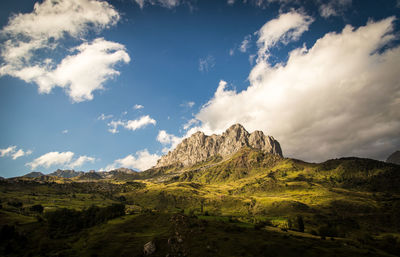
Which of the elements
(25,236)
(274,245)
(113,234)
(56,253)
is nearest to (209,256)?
(274,245)

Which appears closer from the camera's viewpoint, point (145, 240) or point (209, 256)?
point (209, 256)

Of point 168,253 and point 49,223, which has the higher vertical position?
point 49,223

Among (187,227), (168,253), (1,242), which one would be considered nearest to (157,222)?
(187,227)

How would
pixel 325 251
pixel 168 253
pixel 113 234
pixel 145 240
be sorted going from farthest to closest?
1. pixel 113 234
2. pixel 145 240
3. pixel 168 253
4. pixel 325 251

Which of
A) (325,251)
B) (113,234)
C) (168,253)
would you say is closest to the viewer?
(325,251)

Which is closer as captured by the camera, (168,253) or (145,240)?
(168,253)

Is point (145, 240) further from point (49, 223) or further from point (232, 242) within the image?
point (49, 223)

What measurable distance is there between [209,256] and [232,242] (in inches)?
819

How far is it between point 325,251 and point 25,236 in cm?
20049

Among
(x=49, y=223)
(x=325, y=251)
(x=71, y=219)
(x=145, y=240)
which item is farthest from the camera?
(x=71, y=219)

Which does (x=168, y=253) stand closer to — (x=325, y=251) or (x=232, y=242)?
(x=232, y=242)

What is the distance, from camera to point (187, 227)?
172 metres

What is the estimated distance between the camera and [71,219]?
200 metres

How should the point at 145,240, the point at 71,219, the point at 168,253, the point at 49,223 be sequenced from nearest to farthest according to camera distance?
the point at 168,253 < the point at 145,240 < the point at 49,223 < the point at 71,219
